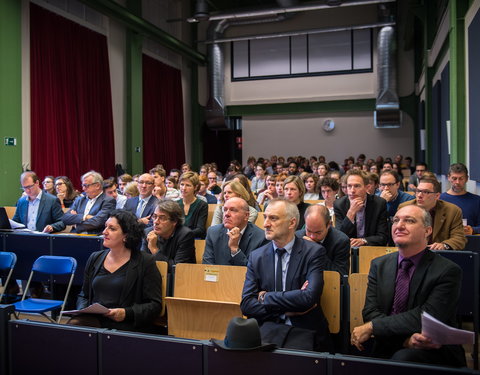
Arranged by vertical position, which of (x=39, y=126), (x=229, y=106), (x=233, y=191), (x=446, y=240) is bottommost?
(x=446, y=240)

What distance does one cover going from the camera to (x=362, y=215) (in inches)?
172

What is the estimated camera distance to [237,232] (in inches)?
141

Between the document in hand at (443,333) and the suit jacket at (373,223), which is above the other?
the suit jacket at (373,223)

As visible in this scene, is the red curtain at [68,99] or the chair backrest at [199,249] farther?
the red curtain at [68,99]

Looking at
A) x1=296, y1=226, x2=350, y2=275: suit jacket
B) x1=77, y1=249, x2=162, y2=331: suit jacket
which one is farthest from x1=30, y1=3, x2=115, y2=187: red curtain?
x1=296, y1=226, x2=350, y2=275: suit jacket

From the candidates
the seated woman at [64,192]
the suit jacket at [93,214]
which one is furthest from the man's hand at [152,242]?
the seated woman at [64,192]

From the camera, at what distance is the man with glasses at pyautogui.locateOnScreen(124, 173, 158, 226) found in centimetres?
568

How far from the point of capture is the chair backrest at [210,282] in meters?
3.12

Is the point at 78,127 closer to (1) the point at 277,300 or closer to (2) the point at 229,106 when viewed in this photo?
(2) the point at 229,106

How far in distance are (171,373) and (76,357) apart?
46 centimetres

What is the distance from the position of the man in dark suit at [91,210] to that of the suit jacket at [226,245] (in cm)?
196

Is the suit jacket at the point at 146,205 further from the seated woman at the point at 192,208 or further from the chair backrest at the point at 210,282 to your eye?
the chair backrest at the point at 210,282

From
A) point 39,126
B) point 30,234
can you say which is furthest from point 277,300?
point 39,126

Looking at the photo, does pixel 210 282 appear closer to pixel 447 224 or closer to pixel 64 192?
pixel 447 224
